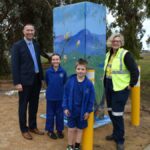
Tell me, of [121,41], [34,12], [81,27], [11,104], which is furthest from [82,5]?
[34,12]

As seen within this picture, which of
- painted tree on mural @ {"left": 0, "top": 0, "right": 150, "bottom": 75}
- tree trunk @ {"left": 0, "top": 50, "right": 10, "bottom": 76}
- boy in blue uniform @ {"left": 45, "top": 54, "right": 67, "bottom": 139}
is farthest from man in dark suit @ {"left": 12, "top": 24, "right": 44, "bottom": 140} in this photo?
tree trunk @ {"left": 0, "top": 50, "right": 10, "bottom": 76}

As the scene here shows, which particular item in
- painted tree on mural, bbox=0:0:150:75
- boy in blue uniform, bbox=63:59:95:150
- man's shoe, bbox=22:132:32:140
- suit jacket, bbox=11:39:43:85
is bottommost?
man's shoe, bbox=22:132:32:140

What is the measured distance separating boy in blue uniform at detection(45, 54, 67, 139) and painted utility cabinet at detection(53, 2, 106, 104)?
0.85 m

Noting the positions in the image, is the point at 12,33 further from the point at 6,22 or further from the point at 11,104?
the point at 11,104

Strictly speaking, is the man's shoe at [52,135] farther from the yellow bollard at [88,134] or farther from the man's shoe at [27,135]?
the yellow bollard at [88,134]

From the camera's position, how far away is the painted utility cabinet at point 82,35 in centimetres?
727

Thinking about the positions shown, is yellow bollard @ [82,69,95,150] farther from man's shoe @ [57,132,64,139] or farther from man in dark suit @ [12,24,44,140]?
man in dark suit @ [12,24,44,140]

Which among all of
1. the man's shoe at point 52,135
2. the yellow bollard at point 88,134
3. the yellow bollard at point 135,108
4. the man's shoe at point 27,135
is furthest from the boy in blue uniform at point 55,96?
the yellow bollard at point 135,108

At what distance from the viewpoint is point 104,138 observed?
701 cm

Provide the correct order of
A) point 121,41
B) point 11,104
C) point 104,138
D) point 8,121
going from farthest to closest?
point 11,104
point 8,121
point 104,138
point 121,41

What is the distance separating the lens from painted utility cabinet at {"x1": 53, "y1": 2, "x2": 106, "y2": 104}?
7.27 m

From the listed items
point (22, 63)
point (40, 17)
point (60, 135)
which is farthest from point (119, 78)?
point (40, 17)

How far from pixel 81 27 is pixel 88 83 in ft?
5.99

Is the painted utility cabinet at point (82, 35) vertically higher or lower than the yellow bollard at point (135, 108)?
higher
